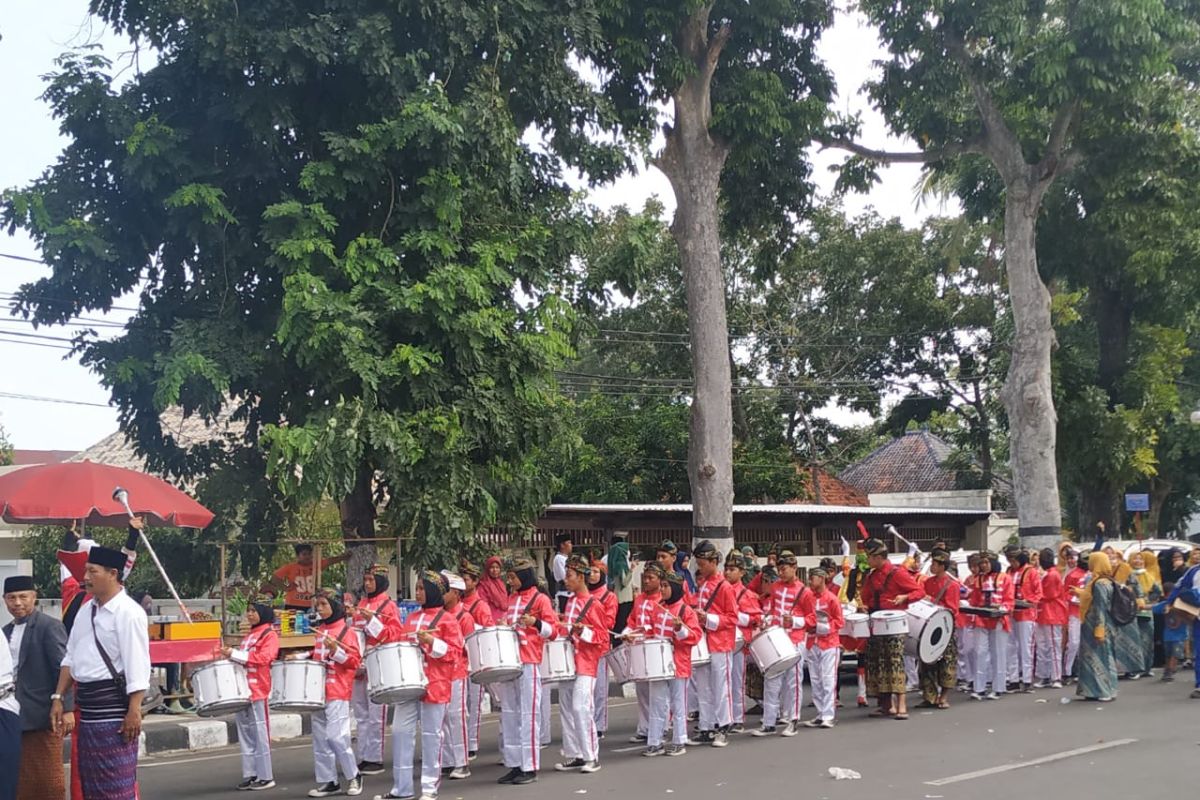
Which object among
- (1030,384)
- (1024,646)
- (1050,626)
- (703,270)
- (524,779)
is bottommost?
(524,779)

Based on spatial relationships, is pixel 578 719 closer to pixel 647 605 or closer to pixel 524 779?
pixel 524 779

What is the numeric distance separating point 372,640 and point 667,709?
9.61ft

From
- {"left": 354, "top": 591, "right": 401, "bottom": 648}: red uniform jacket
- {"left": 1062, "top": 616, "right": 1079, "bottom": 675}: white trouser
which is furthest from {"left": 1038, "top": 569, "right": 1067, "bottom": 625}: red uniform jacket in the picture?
{"left": 354, "top": 591, "right": 401, "bottom": 648}: red uniform jacket

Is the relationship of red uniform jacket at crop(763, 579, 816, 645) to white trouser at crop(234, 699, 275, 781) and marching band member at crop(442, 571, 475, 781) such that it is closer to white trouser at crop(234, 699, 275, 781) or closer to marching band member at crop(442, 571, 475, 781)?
marching band member at crop(442, 571, 475, 781)

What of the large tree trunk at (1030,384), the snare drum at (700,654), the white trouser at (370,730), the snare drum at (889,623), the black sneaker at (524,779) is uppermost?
the large tree trunk at (1030,384)

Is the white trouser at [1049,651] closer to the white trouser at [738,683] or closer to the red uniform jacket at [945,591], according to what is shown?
the red uniform jacket at [945,591]

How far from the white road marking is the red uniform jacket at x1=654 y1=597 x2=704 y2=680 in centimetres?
275

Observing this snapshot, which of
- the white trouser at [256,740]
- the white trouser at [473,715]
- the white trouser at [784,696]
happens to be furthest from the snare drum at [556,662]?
the white trouser at [784,696]

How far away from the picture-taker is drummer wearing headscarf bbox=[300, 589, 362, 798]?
1060 centimetres

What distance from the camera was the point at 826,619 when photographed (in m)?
13.6

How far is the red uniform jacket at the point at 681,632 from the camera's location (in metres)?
12.2

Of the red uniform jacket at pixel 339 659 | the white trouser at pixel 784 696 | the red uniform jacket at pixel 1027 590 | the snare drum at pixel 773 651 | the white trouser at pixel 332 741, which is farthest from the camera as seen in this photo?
the red uniform jacket at pixel 1027 590

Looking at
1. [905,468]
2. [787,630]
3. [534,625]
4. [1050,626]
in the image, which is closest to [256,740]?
[534,625]

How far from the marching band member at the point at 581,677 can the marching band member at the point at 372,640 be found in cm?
148
